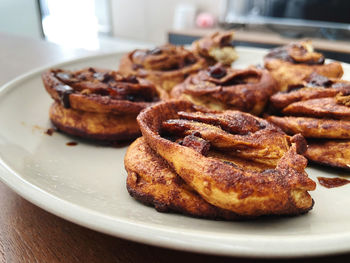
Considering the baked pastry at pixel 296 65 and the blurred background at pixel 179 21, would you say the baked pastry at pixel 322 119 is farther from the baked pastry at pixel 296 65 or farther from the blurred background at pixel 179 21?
the blurred background at pixel 179 21

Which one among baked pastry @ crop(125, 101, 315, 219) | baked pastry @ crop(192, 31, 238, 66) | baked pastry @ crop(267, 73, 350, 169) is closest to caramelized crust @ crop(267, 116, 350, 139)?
baked pastry @ crop(267, 73, 350, 169)

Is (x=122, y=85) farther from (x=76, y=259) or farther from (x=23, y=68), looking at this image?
(x=23, y=68)

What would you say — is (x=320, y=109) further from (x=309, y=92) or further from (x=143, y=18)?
(x=143, y=18)

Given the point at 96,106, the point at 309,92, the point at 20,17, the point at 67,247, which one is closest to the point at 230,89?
the point at 309,92

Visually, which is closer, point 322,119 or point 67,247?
point 67,247

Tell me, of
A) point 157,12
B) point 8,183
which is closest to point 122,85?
point 8,183
